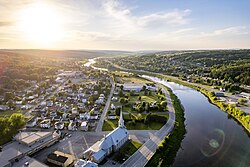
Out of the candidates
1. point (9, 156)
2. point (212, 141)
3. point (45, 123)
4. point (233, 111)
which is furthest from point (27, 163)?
point (233, 111)

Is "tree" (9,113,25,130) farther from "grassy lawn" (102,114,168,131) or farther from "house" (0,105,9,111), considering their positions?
"house" (0,105,9,111)

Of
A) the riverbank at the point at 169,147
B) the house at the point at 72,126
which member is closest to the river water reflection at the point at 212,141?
the riverbank at the point at 169,147

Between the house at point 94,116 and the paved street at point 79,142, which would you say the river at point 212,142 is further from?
the house at point 94,116

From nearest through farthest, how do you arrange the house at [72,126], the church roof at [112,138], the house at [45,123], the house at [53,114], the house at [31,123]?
the church roof at [112,138], the house at [72,126], the house at [45,123], the house at [31,123], the house at [53,114]

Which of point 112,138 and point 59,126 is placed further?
point 59,126

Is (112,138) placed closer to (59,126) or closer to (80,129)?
(80,129)

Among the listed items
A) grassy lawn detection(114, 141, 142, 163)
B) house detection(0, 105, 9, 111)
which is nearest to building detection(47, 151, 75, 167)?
grassy lawn detection(114, 141, 142, 163)
